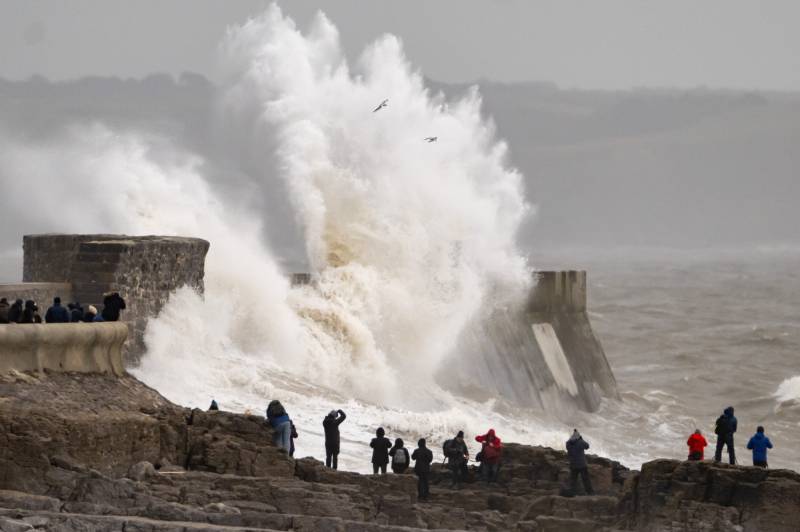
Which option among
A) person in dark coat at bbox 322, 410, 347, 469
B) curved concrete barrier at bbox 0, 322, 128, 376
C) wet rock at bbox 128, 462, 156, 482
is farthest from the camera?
person in dark coat at bbox 322, 410, 347, 469

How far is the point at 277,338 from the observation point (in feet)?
78.6

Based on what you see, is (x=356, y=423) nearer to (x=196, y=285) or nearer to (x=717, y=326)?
(x=196, y=285)

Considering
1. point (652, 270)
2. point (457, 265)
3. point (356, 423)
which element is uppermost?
point (652, 270)

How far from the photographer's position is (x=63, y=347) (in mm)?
14797

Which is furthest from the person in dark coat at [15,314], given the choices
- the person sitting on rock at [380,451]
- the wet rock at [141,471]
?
the person sitting on rock at [380,451]

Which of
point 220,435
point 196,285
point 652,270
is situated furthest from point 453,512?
point 652,270

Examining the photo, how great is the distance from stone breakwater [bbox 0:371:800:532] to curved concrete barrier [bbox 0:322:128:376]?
12 cm

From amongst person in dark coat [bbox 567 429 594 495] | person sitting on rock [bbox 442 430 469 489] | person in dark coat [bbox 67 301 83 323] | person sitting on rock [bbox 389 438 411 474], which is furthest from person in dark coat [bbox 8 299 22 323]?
person in dark coat [bbox 567 429 594 495]

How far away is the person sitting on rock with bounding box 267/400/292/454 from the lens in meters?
15.5

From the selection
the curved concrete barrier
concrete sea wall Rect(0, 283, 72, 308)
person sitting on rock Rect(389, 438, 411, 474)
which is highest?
concrete sea wall Rect(0, 283, 72, 308)

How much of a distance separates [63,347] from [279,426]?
177cm

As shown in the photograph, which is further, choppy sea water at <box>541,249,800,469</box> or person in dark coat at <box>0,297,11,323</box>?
choppy sea water at <box>541,249,800,469</box>

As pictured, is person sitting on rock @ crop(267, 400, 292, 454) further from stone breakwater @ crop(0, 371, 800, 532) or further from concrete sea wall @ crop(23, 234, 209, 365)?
concrete sea wall @ crop(23, 234, 209, 365)

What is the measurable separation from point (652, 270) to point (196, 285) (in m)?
95.2
